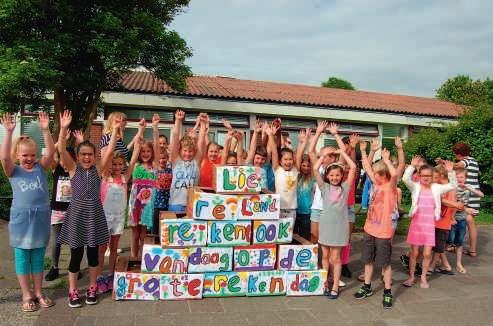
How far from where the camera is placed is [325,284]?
470 cm

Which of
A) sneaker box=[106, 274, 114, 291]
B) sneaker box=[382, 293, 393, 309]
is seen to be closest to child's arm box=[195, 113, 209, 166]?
sneaker box=[106, 274, 114, 291]

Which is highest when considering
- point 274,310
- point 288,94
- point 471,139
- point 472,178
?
point 288,94

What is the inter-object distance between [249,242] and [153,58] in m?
8.52

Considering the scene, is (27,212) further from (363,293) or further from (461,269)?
(461,269)

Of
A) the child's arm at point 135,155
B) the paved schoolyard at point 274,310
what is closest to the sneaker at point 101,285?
the paved schoolyard at point 274,310

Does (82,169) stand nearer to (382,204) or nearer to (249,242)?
(249,242)

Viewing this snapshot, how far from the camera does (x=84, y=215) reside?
4098 millimetres

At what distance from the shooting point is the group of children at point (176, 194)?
403cm

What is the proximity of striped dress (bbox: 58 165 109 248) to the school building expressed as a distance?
35.2 feet

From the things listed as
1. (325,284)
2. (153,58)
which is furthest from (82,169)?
(153,58)

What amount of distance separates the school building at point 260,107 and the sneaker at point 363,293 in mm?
11740

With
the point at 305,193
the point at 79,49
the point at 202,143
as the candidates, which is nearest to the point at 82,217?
the point at 202,143

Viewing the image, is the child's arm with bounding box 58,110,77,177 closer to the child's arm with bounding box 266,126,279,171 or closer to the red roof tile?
the child's arm with bounding box 266,126,279,171

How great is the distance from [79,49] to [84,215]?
7.63 m
